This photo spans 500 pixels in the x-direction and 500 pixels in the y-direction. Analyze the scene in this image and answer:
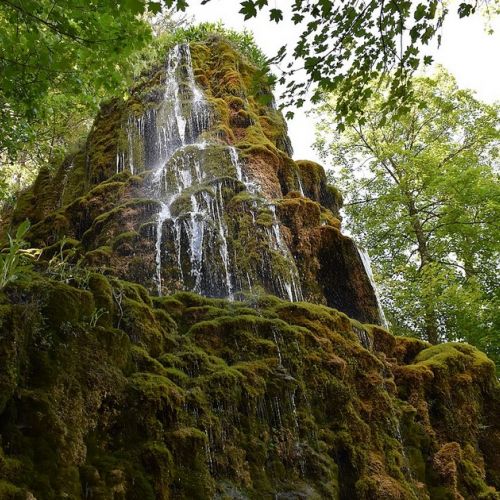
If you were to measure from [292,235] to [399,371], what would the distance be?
361 cm

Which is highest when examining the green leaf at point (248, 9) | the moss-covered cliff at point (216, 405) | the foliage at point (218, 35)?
the foliage at point (218, 35)

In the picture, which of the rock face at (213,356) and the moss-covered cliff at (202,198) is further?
the moss-covered cliff at (202,198)

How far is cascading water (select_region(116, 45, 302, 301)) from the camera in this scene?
864 cm

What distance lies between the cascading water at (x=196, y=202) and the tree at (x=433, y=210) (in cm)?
411

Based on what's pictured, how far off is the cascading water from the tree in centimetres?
411

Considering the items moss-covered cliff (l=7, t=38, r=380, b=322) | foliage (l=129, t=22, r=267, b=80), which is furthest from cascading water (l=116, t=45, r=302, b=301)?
foliage (l=129, t=22, r=267, b=80)

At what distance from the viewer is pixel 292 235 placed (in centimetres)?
1063

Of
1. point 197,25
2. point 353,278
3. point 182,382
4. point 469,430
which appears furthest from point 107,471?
point 197,25

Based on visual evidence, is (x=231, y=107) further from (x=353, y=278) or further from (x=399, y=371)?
(x=399, y=371)

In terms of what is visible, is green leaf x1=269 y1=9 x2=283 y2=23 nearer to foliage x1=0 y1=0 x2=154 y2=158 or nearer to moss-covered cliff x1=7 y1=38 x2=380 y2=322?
moss-covered cliff x1=7 y1=38 x2=380 y2=322

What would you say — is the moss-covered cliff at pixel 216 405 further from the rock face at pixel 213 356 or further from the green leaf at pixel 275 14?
the green leaf at pixel 275 14

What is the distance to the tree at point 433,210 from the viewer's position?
14039mm

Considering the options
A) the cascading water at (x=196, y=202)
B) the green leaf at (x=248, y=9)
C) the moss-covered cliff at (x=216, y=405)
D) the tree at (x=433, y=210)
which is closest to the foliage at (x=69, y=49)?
the green leaf at (x=248, y=9)

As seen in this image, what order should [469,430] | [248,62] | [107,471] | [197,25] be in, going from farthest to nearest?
[197,25] < [248,62] < [469,430] < [107,471]
